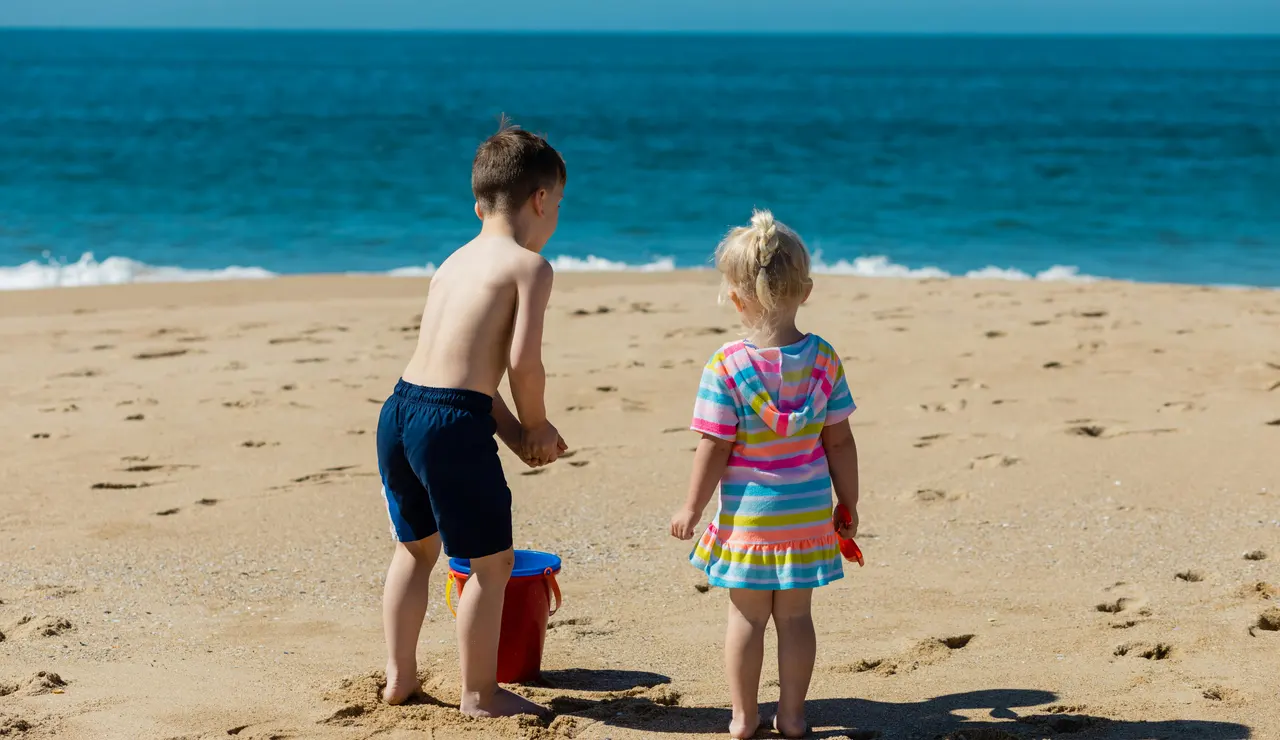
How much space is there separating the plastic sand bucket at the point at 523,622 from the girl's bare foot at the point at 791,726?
72 centimetres

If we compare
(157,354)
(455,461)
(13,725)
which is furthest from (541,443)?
(157,354)

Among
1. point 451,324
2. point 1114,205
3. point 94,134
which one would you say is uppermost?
point 94,134

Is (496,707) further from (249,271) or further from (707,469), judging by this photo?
A: (249,271)

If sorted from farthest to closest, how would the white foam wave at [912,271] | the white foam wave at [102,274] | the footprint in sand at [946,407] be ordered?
1. the white foam wave at [912,271]
2. the white foam wave at [102,274]
3. the footprint in sand at [946,407]

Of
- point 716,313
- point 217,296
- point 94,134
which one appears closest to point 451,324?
point 716,313

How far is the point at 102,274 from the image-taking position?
43.4 ft

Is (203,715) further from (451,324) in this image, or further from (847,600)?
(847,600)

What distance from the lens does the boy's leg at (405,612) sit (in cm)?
310

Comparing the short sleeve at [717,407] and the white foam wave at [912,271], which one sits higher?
the white foam wave at [912,271]

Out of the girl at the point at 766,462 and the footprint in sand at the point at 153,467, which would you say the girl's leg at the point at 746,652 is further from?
the footprint in sand at the point at 153,467

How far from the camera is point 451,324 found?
2.99m

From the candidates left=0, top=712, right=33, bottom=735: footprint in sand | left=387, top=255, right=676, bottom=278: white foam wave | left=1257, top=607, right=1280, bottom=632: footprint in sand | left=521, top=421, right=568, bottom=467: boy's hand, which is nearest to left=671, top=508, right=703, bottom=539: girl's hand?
left=521, top=421, right=568, bottom=467: boy's hand

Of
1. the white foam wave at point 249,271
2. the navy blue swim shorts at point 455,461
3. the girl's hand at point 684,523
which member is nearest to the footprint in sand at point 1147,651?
the girl's hand at point 684,523

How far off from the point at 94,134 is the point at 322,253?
15.5m
